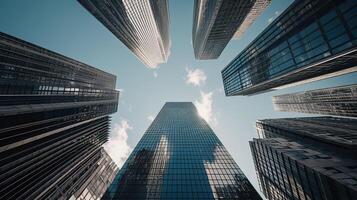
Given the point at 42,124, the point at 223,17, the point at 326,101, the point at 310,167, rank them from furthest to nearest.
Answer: the point at 326,101
the point at 223,17
the point at 42,124
the point at 310,167

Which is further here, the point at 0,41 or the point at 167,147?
the point at 167,147

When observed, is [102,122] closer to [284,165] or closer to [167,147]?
[167,147]

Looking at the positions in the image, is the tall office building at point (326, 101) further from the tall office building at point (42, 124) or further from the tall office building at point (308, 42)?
the tall office building at point (42, 124)

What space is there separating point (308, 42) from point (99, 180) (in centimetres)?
9538

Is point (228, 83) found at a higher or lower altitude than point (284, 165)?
higher

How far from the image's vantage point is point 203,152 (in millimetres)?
Answer: 53156

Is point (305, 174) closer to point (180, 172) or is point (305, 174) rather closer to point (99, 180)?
point (180, 172)

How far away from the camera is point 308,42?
31.8 meters

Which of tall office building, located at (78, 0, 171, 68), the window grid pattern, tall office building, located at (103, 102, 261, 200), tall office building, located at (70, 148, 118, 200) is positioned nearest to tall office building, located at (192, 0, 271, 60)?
tall office building, located at (78, 0, 171, 68)

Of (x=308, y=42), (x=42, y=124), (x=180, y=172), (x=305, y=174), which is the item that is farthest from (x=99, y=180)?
(x=308, y=42)

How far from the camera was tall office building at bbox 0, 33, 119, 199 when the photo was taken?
132 feet

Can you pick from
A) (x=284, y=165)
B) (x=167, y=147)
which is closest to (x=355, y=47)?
(x=284, y=165)

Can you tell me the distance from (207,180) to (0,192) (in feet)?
156

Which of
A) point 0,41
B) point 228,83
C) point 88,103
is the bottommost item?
point 88,103
